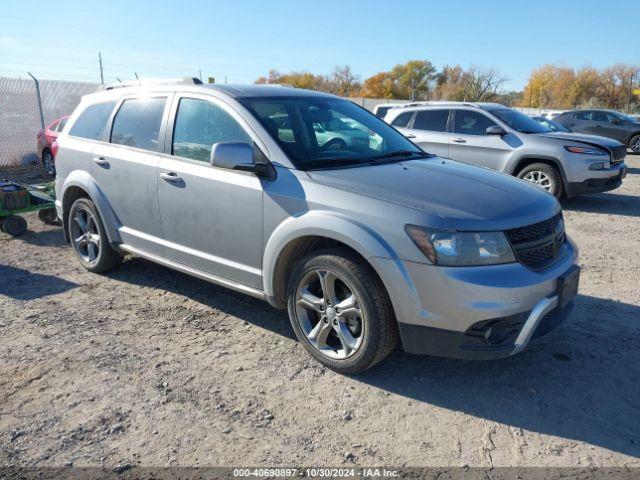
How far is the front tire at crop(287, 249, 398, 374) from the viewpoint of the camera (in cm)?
316

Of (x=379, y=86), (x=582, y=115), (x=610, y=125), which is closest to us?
(x=610, y=125)

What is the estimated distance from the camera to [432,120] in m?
9.84

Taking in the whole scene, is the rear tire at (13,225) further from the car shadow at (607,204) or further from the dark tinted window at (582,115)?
the dark tinted window at (582,115)

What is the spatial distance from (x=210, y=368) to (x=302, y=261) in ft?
3.10

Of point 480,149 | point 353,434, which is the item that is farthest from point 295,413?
point 480,149

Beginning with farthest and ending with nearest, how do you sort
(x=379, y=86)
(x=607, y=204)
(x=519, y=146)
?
(x=379, y=86), (x=607, y=204), (x=519, y=146)

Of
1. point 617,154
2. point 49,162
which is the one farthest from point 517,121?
point 49,162

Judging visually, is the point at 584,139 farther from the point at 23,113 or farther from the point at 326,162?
the point at 23,113

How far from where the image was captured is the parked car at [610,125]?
18.3 metres

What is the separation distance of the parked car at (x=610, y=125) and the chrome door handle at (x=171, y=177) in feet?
59.1

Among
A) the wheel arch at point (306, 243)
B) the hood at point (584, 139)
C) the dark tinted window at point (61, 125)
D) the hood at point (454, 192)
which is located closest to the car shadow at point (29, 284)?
the wheel arch at point (306, 243)

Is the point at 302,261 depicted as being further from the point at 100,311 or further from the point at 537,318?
the point at 100,311

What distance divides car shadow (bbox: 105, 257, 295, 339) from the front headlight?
1.48 metres

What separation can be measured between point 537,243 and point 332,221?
4.06 ft
